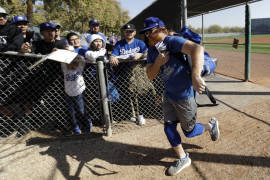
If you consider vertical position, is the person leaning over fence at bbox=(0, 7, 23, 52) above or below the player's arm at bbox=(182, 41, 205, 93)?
above

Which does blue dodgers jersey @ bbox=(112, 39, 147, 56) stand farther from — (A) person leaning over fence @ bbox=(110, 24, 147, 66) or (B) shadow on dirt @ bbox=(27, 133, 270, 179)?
(B) shadow on dirt @ bbox=(27, 133, 270, 179)

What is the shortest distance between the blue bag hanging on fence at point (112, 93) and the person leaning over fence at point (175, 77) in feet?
4.25

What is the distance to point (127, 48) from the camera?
3588mm

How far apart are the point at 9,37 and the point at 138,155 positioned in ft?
8.72

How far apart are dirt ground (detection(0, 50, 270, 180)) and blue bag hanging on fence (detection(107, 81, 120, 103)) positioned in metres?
0.56

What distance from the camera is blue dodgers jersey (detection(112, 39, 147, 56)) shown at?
3.56m

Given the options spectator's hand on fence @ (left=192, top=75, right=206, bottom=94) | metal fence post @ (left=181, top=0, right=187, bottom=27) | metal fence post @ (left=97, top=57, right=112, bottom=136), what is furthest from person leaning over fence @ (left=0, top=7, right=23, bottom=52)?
metal fence post @ (left=181, top=0, right=187, bottom=27)

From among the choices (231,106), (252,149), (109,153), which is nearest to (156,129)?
(109,153)

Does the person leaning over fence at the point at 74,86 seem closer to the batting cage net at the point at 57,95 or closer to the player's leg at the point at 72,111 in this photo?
the player's leg at the point at 72,111

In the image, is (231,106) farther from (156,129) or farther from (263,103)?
(156,129)

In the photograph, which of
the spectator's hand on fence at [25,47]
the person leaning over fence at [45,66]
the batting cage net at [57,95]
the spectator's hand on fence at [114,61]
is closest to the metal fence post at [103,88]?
the batting cage net at [57,95]

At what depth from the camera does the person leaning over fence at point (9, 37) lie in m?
2.99

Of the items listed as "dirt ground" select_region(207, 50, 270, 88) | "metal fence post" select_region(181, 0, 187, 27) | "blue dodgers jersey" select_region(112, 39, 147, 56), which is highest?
"metal fence post" select_region(181, 0, 187, 27)

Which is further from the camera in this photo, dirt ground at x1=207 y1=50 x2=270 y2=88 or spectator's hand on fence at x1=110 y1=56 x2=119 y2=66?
dirt ground at x1=207 y1=50 x2=270 y2=88
